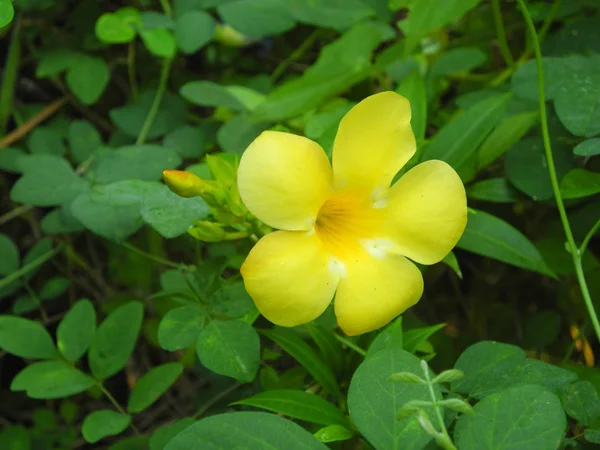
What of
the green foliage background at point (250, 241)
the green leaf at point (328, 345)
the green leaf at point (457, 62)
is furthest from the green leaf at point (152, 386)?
the green leaf at point (457, 62)

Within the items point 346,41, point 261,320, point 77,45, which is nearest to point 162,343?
point 261,320

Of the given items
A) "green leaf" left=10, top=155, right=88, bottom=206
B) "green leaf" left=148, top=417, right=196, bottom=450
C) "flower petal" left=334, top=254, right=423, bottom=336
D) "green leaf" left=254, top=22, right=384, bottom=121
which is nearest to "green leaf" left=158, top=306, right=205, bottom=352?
"green leaf" left=148, top=417, right=196, bottom=450

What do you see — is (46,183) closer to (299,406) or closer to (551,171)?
(299,406)

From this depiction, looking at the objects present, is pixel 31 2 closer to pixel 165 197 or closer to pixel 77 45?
pixel 77 45

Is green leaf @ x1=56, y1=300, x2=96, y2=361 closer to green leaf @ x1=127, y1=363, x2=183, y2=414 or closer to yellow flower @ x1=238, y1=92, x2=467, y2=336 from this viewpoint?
green leaf @ x1=127, y1=363, x2=183, y2=414

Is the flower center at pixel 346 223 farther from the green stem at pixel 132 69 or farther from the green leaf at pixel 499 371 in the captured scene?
the green stem at pixel 132 69
